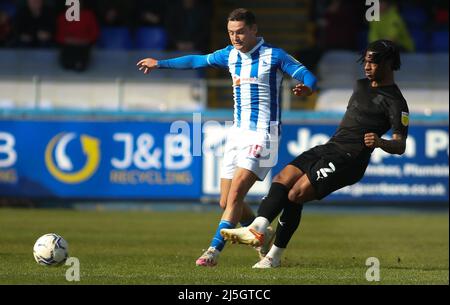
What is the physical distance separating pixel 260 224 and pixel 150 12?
14233 mm

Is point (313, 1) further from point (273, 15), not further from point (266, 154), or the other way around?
point (266, 154)

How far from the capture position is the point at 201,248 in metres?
13.0

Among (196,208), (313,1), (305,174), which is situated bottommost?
(196,208)

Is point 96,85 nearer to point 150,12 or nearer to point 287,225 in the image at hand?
point 150,12

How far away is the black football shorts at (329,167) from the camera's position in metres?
10.1

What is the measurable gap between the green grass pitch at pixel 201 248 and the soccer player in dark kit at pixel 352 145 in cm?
68

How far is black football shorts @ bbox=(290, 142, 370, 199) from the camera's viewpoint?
10.1 m

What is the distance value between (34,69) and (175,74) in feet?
9.43

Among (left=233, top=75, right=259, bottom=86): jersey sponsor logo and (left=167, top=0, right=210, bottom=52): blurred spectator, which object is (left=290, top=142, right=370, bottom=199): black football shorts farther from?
(left=167, top=0, right=210, bottom=52): blurred spectator

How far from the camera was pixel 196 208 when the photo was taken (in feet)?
65.2

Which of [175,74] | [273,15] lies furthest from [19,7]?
[273,15]

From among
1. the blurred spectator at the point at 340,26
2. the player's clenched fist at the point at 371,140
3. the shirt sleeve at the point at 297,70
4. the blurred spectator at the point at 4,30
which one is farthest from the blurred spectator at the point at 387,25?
the player's clenched fist at the point at 371,140

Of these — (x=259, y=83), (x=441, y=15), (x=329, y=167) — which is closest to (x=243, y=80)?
(x=259, y=83)

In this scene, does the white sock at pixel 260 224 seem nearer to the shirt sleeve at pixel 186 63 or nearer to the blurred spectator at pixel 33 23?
the shirt sleeve at pixel 186 63
